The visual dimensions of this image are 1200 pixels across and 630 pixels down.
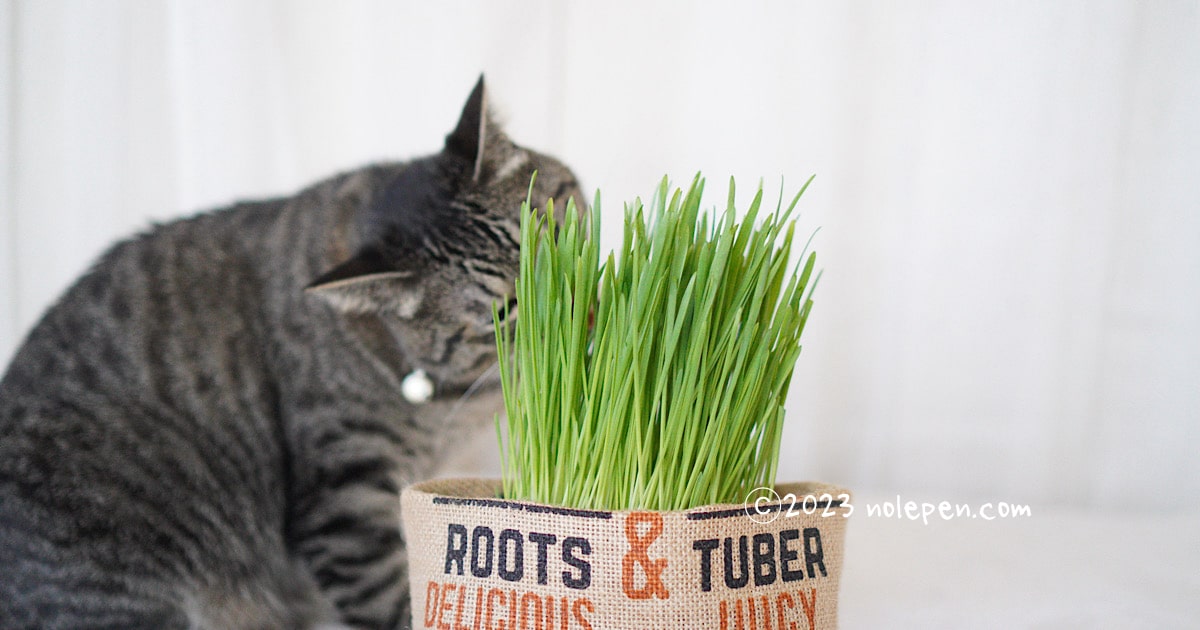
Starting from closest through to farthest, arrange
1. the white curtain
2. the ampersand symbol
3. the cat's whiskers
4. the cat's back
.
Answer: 1. the ampersand symbol
2. the cat's back
3. the cat's whiskers
4. the white curtain

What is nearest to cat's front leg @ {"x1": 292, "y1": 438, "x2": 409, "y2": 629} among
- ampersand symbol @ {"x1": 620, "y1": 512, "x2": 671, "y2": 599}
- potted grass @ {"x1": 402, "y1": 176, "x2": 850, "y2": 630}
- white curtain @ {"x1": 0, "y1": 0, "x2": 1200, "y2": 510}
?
potted grass @ {"x1": 402, "y1": 176, "x2": 850, "y2": 630}

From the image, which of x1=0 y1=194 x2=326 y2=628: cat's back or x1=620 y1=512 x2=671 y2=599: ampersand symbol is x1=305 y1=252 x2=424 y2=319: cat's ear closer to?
x1=0 y1=194 x2=326 y2=628: cat's back

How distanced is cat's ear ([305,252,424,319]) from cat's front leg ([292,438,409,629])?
0.16m

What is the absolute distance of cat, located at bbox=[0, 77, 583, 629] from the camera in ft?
2.67

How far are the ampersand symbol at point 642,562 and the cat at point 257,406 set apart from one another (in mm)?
361

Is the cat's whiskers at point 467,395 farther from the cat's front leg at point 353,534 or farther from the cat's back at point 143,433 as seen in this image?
the cat's back at point 143,433

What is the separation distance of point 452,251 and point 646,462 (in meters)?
0.40

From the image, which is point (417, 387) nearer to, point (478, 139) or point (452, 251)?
point (452, 251)

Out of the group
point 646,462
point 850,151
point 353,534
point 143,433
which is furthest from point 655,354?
→ point 850,151

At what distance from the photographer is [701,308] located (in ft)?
1.95

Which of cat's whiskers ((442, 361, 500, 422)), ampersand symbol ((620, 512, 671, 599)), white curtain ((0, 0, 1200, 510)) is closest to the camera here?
ampersand symbol ((620, 512, 671, 599))

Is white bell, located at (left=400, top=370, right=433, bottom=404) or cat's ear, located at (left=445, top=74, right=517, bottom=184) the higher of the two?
cat's ear, located at (left=445, top=74, right=517, bottom=184)

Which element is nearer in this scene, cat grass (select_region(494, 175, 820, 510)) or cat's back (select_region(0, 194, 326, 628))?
cat grass (select_region(494, 175, 820, 510))

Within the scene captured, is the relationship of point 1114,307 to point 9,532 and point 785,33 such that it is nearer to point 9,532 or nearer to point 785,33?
point 785,33
